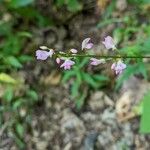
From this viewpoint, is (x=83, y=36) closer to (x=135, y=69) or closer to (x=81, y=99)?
(x=81, y=99)

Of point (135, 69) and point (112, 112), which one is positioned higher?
point (135, 69)

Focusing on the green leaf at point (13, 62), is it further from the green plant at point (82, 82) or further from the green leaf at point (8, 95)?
the green plant at point (82, 82)

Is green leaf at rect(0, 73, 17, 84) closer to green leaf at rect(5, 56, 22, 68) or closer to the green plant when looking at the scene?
green leaf at rect(5, 56, 22, 68)

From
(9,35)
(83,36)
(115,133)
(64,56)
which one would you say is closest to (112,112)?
(115,133)

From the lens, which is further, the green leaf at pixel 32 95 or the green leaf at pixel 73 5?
the green leaf at pixel 73 5

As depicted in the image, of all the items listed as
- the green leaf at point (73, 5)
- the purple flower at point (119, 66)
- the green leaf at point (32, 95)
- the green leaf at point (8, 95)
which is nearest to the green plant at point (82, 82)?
the green leaf at point (32, 95)

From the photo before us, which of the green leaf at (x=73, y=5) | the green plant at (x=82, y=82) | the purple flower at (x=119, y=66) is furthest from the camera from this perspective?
the green leaf at (x=73, y=5)

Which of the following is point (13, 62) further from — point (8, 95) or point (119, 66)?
point (119, 66)

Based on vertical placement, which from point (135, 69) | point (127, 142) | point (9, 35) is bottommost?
point (127, 142)

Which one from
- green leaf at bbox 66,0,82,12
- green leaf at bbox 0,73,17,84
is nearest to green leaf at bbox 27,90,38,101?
green leaf at bbox 0,73,17,84

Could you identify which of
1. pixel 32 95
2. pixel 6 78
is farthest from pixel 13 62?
pixel 32 95

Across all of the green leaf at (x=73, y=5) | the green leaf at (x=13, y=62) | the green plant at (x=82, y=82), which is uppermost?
the green leaf at (x=73, y=5)
